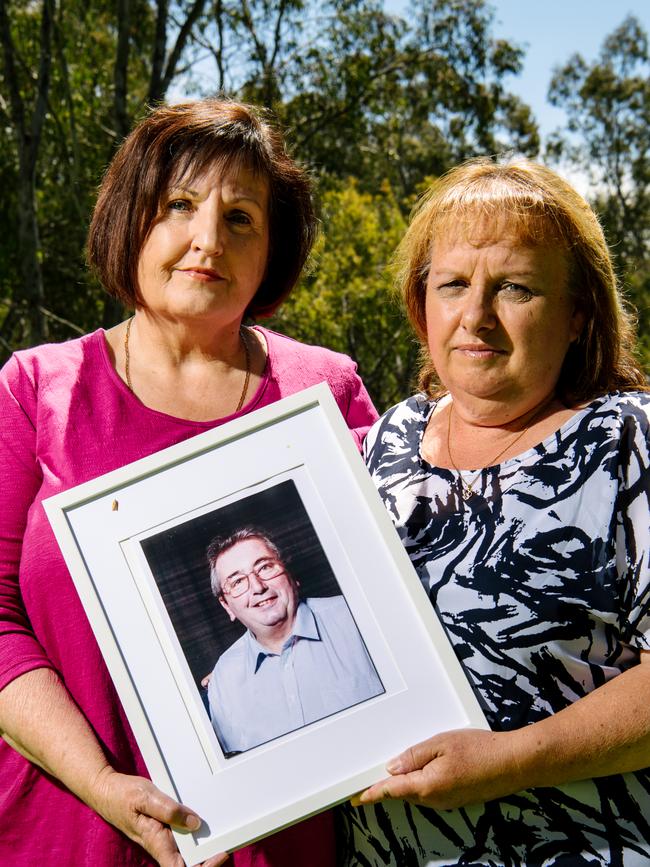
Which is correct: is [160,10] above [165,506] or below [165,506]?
above

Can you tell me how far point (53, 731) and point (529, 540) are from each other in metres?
1.05

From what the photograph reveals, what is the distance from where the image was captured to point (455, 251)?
191 centimetres

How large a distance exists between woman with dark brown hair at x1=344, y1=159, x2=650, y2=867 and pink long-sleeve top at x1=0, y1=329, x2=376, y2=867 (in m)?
0.50

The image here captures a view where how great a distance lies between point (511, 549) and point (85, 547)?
864mm

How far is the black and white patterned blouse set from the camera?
5.49 ft

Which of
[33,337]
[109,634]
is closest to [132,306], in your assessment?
[109,634]

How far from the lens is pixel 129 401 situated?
2045 millimetres

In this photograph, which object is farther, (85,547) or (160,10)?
(160,10)

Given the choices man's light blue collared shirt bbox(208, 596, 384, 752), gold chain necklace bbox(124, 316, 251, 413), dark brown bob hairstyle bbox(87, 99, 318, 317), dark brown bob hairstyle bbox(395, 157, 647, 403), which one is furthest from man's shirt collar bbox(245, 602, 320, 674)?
dark brown bob hairstyle bbox(87, 99, 318, 317)

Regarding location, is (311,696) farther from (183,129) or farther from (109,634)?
(183,129)

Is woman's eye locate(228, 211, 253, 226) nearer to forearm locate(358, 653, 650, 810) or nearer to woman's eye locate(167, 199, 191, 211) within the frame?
woman's eye locate(167, 199, 191, 211)

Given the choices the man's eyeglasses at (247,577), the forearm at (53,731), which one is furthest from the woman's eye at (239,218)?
the forearm at (53,731)

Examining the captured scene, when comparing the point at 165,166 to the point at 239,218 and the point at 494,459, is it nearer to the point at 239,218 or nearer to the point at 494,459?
the point at 239,218

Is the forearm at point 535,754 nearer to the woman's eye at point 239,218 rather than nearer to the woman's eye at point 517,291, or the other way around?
the woman's eye at point 517,291
